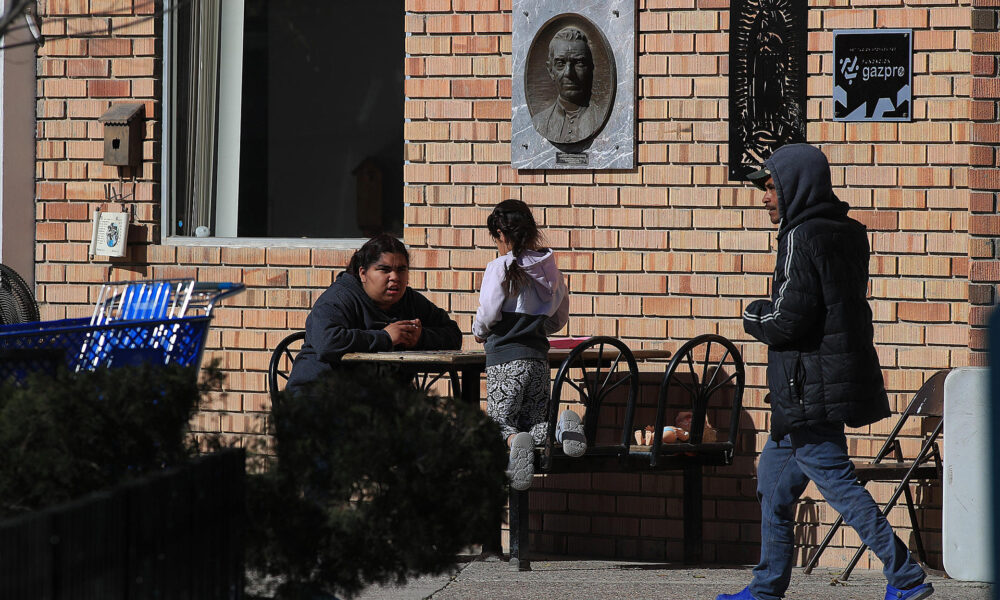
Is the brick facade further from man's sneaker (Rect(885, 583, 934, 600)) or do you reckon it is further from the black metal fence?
the black metal fence

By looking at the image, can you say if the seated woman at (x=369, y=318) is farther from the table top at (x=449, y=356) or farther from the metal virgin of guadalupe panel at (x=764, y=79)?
the metal virgin of guadalupe panel at (x=764, y=79)

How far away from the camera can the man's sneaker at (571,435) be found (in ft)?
19.5

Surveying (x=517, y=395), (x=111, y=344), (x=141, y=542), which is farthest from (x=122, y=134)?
(x=141, y=542)

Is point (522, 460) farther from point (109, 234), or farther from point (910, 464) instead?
point (109, 234)

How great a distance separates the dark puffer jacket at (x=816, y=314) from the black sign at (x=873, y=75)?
52.1 inches

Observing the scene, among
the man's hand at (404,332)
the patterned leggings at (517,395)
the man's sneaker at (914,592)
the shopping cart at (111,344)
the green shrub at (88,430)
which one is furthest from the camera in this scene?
the man's hand at (404,332)

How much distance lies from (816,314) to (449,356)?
168 centimetres

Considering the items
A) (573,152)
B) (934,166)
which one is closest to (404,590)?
(573,152)

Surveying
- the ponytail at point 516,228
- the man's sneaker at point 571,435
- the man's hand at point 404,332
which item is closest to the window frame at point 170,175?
the man's hand at point 404,332

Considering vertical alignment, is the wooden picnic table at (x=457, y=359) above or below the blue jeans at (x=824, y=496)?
above

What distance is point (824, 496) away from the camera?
5.19 m

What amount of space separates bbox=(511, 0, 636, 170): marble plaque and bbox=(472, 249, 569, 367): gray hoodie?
2.66ft

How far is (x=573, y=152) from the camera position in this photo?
6.77 metres

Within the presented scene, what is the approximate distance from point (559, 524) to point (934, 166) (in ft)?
8.92
